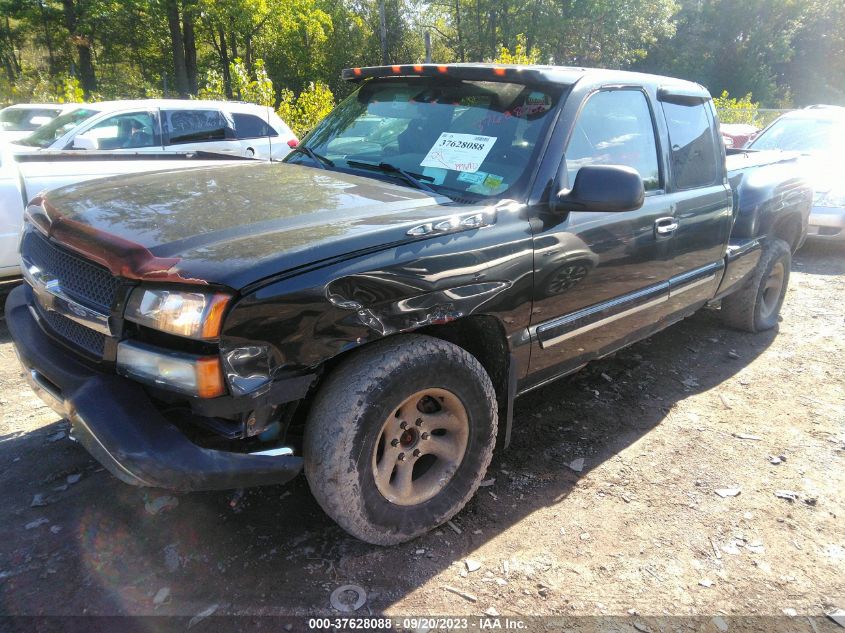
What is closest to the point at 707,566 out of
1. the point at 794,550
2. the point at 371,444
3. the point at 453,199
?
the point at 794,550

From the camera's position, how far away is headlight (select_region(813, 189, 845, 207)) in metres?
7.96

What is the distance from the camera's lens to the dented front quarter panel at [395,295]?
1990 millimetres

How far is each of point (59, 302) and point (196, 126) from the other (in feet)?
22.7

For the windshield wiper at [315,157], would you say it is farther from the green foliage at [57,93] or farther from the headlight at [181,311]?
the green foliage at [57,93]

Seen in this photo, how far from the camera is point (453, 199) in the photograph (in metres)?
2.74

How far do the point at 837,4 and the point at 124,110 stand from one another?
173 ft

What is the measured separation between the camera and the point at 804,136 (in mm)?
9195

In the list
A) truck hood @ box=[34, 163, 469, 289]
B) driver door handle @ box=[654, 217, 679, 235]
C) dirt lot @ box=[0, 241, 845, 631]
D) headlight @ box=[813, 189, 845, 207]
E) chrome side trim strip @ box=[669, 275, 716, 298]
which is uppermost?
truck hood @ box=[34, 163, 469, 289]

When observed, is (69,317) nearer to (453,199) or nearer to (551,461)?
(453,199)

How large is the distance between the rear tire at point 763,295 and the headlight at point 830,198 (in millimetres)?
3484

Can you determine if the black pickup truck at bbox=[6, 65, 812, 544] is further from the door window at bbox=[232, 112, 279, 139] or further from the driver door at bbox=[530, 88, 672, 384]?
the door window at bbox=[232, 112, 279, 139]

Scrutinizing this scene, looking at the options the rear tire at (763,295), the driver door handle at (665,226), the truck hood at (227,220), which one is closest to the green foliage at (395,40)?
the rear tire at (763,295)

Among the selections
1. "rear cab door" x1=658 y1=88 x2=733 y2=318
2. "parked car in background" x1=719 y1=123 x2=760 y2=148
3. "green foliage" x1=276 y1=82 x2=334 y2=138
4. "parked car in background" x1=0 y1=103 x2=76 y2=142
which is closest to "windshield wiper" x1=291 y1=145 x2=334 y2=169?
"rear cab door" x1=658 y1=88 x2=733 y2=318

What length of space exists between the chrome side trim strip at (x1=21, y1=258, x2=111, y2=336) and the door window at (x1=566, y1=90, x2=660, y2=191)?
206 cm
